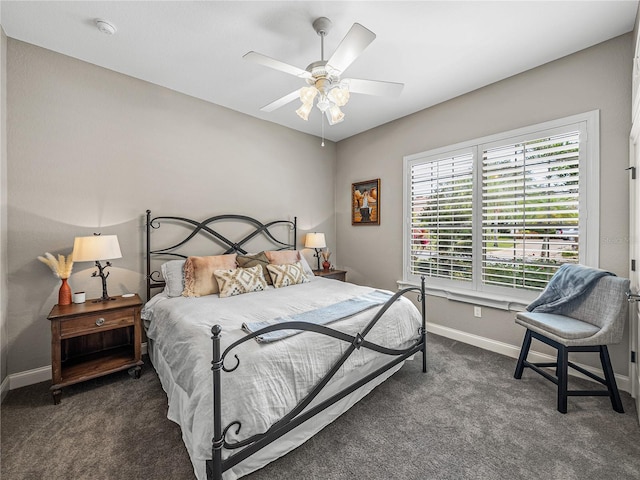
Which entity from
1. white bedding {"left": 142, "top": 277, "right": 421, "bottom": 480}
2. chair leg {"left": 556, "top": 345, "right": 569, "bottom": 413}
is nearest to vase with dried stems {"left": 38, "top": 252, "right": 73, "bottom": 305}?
white bedding {"left": 142, "top": 277, "right": 421, "bottom": 480}

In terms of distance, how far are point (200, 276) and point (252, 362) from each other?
1630 mm

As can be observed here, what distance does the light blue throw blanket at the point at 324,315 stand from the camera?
167 cm

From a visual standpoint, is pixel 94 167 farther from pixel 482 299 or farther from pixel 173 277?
pixel 482 299

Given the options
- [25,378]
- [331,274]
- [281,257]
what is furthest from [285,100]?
[25,378]

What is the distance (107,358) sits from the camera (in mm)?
2543

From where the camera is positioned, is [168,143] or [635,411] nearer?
[635,411]

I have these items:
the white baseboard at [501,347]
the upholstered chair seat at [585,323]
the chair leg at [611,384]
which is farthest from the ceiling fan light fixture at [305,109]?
the white baseboard at [501,347]

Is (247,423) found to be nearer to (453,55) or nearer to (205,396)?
(205,396)

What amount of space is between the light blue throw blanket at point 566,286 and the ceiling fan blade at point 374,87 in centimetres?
205

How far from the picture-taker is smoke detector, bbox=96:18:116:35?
7.11 ft

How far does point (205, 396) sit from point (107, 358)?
1.83 m

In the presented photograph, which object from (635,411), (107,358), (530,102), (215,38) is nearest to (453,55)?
(530,102)

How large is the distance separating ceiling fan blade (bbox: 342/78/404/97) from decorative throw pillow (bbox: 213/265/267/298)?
6.43ft

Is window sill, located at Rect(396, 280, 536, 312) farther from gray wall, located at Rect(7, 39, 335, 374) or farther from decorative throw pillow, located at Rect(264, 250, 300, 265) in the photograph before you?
gray wall, located at Rect(7, 39, 335, 374)
